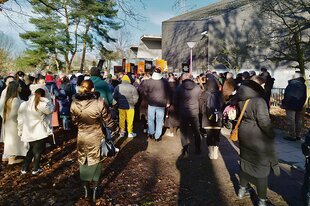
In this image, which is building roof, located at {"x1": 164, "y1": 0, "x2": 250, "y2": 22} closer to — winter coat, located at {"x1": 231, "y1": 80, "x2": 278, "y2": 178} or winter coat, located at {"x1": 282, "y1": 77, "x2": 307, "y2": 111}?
winter coat, located at {"x1": 282, "y1": 77, "x2": 307, "y2": 111}

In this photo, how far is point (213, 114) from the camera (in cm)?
548

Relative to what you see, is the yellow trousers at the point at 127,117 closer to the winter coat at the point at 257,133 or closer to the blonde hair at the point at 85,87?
the blonde hair at the point at 85,87

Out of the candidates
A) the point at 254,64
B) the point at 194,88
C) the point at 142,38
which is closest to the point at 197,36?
the point at 254,64

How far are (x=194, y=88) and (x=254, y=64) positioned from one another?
19645 mm

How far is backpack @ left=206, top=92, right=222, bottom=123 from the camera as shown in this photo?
5.50 meters

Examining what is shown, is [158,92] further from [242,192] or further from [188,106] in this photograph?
[242,192]

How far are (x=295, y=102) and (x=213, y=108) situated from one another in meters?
3.23

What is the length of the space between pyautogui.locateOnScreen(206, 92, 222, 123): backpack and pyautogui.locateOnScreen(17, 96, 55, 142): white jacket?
3.26m

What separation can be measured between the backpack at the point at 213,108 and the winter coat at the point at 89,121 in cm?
256

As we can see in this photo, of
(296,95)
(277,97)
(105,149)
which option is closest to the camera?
(105,149)

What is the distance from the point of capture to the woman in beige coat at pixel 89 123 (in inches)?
143

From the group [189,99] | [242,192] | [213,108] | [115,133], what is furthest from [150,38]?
[242,192]

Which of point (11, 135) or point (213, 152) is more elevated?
point (11, 135)

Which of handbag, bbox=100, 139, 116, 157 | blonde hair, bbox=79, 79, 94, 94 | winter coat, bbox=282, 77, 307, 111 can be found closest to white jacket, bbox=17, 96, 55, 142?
blonde hair, bbox=79, 79, 94, 94
